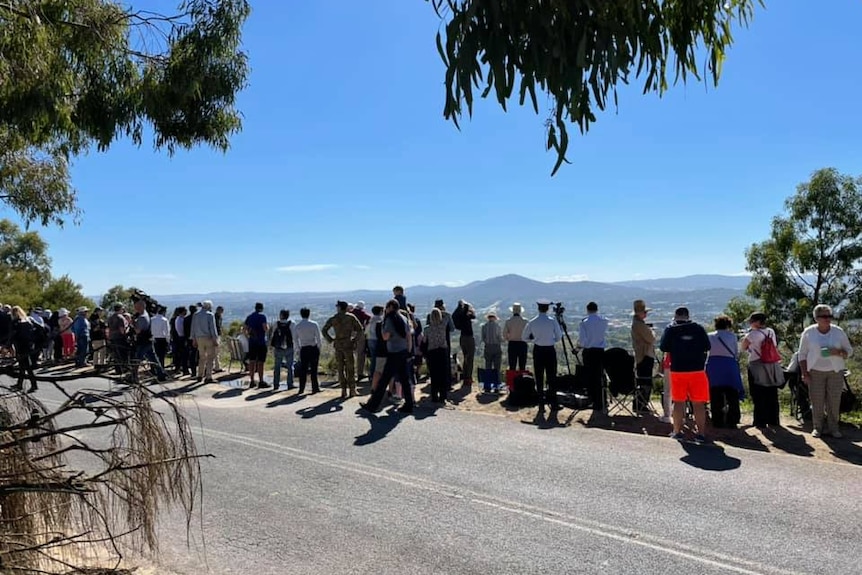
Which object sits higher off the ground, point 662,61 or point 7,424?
point 662,61

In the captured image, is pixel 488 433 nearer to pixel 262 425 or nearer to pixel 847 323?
pixel 262 425

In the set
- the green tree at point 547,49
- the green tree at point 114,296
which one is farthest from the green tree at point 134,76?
the green tree at point 114,296

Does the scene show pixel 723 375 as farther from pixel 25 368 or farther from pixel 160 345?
pixel 160 345

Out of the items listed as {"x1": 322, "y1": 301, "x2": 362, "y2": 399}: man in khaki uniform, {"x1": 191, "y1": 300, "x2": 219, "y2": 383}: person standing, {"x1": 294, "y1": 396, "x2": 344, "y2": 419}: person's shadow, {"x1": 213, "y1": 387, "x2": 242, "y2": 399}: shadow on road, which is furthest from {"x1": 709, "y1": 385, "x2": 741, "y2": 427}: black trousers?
{"x1": 191, "y1": 300, "x2": 219, "y2": 383}: person standing

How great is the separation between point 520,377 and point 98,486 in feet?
30.8

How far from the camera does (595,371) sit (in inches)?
407

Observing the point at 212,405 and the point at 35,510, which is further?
the point at 212,405

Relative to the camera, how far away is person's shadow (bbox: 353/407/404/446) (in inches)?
329

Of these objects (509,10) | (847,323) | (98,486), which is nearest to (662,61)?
(509,10)

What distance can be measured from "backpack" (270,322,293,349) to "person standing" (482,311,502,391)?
4.51 m

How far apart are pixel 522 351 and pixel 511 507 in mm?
6902

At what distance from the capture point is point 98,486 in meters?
2.47

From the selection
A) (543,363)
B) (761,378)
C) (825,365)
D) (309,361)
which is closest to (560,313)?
(543,363)

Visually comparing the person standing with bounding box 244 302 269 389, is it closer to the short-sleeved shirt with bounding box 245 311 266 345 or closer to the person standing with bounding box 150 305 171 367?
the short-sleeved shirt with bounding box 245 311 266 345
